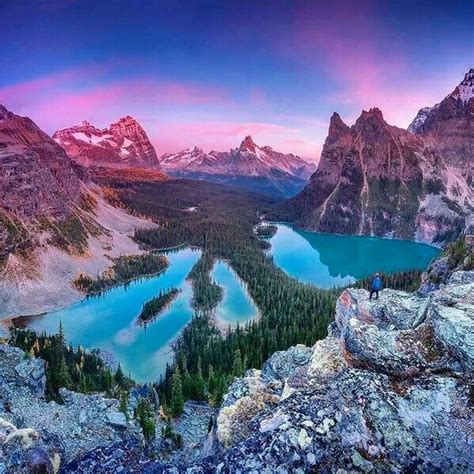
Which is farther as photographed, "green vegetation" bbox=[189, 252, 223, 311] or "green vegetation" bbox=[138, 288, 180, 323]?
"green vegetation" bbox=[189, 252, 223, 311]

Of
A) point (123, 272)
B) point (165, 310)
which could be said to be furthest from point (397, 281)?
point (123, 272)

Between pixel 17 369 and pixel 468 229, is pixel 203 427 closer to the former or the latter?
pixel 17 369

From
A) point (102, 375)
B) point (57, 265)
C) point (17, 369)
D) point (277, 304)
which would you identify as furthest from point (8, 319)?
point (277, 304)

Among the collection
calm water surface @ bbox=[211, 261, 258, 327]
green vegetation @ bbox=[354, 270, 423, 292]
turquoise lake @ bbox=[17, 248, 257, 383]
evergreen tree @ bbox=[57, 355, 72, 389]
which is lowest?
turquoise lake @ bbox=[17, 248, 257, 383]

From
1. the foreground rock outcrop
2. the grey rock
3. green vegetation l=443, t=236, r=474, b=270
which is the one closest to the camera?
the foreground rock outcrop

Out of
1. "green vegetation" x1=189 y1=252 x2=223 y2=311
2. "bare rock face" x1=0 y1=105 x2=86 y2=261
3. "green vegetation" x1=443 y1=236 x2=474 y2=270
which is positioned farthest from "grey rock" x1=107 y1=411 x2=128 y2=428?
"bare rock face" x1=0 y1=105 x2=86 y2=261

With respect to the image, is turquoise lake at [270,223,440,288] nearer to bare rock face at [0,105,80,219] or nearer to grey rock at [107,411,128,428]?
bare rock face at [0,105,80,219]

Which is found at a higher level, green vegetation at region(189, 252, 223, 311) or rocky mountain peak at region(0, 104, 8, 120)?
rocky mountain peak at region(0, 104, 8, 120)

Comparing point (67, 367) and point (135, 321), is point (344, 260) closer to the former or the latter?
point (135, 321)
